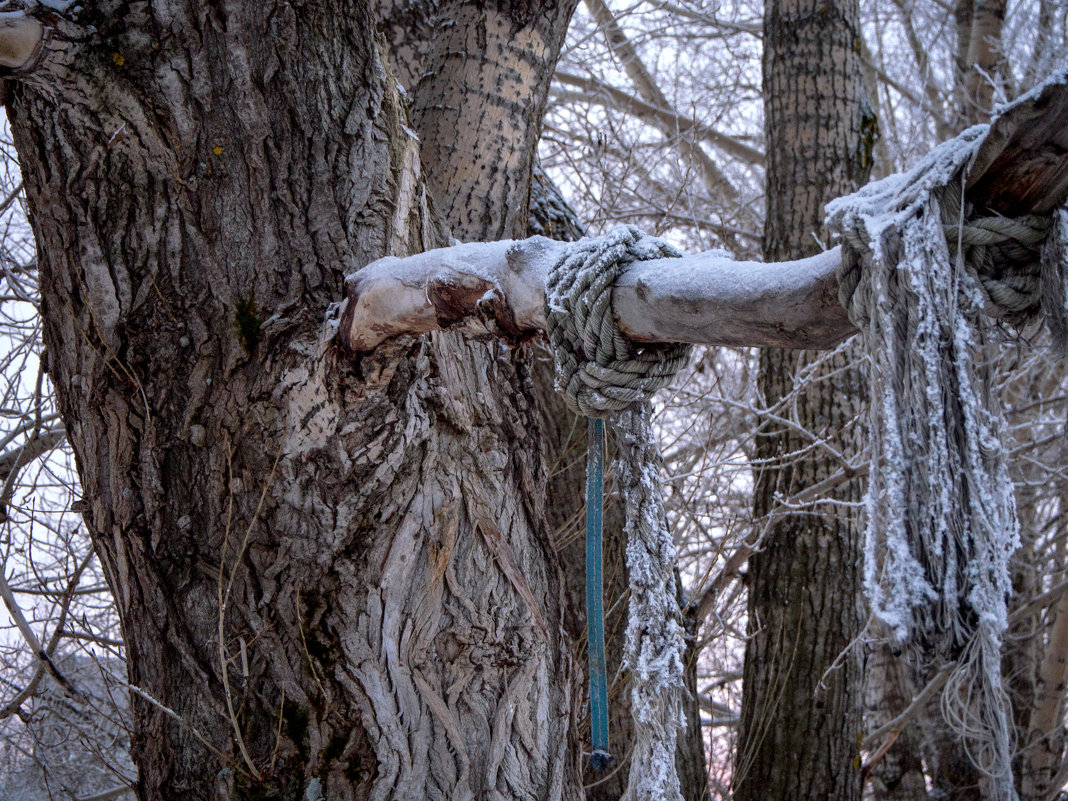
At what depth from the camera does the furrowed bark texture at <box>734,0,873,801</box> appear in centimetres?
356

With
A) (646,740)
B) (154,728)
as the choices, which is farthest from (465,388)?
(154,728)

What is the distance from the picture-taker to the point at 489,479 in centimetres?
192

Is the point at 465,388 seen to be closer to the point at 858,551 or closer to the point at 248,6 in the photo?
the point at 248,6

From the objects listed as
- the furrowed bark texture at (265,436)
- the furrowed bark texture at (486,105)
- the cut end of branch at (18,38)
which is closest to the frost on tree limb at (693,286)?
the furrowed bark texture at (265,436)

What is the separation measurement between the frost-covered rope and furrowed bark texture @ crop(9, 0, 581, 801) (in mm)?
980

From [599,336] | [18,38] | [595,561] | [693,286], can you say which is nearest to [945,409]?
[693,286]

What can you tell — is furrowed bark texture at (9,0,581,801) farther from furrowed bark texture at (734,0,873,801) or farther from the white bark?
furrowed bark texture at (734,0,873,801)

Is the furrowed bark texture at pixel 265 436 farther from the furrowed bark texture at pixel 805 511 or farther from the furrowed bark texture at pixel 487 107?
the furrowed bark texture at pixel 805 511

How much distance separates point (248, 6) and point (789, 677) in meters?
3.13

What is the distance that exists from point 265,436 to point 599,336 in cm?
80

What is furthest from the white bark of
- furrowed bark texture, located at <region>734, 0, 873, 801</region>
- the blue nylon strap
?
furrowed bark texture, located at <region>734, 0, 873, 801</region>

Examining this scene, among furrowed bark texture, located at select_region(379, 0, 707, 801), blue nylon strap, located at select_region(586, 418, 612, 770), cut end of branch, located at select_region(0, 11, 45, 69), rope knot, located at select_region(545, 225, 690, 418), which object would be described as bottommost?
blue nylon strap, located at select_region(586, 418, 612, 770)

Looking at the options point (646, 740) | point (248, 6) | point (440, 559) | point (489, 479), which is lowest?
point (646, 740)

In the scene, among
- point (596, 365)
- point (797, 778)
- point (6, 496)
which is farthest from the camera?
point (797, 778)
